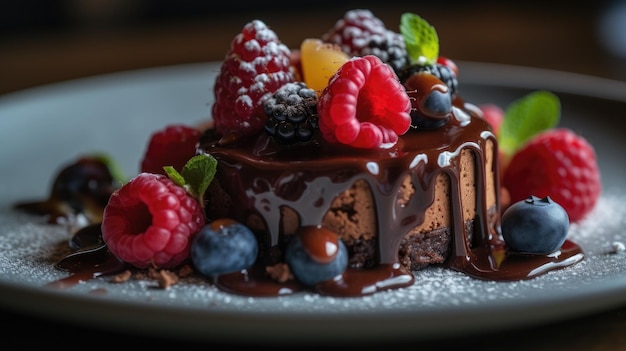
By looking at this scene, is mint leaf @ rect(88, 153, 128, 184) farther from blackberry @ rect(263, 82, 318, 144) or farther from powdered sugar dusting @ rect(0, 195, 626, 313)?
blackberry @ rect(263, 82, 318, 144)

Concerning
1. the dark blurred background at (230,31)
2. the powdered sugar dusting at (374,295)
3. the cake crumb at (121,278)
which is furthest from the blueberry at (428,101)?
the dark blurred background at (230,31)

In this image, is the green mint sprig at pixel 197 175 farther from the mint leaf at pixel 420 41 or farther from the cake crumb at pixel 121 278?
the mint leaf at pixel 420 41

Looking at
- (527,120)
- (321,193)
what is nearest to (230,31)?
(527,120)

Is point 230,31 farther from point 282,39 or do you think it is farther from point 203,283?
point 203,283

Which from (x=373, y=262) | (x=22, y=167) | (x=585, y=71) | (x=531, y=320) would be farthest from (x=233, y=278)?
(x=585, y=71)

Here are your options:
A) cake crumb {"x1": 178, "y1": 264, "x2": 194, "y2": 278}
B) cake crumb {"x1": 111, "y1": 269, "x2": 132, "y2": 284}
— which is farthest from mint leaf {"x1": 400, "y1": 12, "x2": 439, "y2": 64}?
cake crumb {"x1": 111, "y1": 269, "x2": 132, "y2": 284}

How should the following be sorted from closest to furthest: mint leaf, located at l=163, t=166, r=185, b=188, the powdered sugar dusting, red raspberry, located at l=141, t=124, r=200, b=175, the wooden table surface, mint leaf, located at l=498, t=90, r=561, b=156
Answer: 1. the powdered sugar dusting
2. mint leaf, located at l=163, t=166, r=185, b=188
3. red raspberry, located at l=141, t=124, r=200, b=175
4. mint leaf, located at l=498, t=90, r=561, b=156
5. the wooden table surface
